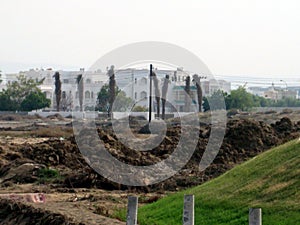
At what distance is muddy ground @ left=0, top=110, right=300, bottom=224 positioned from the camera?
2108cm

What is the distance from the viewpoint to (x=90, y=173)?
3139 centimetres

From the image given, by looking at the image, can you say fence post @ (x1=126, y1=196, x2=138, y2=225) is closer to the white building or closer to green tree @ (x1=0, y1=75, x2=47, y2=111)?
the white building

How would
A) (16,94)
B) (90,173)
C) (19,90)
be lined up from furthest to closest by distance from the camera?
(19,90)
(16,94)
(90,173)

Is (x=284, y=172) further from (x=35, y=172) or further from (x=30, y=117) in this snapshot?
(x=30, y=117)

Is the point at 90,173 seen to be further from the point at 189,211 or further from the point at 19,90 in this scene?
the point at 19,90

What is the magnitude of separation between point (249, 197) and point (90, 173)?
15582 mm

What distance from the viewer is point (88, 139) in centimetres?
3806

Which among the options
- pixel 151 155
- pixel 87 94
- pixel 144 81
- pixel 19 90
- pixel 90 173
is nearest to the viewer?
pixel 90 173

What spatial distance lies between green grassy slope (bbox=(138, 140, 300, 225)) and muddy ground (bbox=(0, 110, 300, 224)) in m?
1.54

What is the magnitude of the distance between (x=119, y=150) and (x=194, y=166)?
3862 millimetres

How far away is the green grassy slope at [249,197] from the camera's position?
1504cm

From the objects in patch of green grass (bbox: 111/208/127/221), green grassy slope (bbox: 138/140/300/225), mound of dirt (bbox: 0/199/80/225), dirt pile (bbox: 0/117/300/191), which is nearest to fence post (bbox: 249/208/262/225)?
green grassy slope (bbox: 138/140/300/225)

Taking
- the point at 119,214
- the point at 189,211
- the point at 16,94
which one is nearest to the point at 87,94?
the point at 16,94

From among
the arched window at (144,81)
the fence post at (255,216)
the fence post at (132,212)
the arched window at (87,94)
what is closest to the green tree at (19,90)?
the arched window at (87,94)
